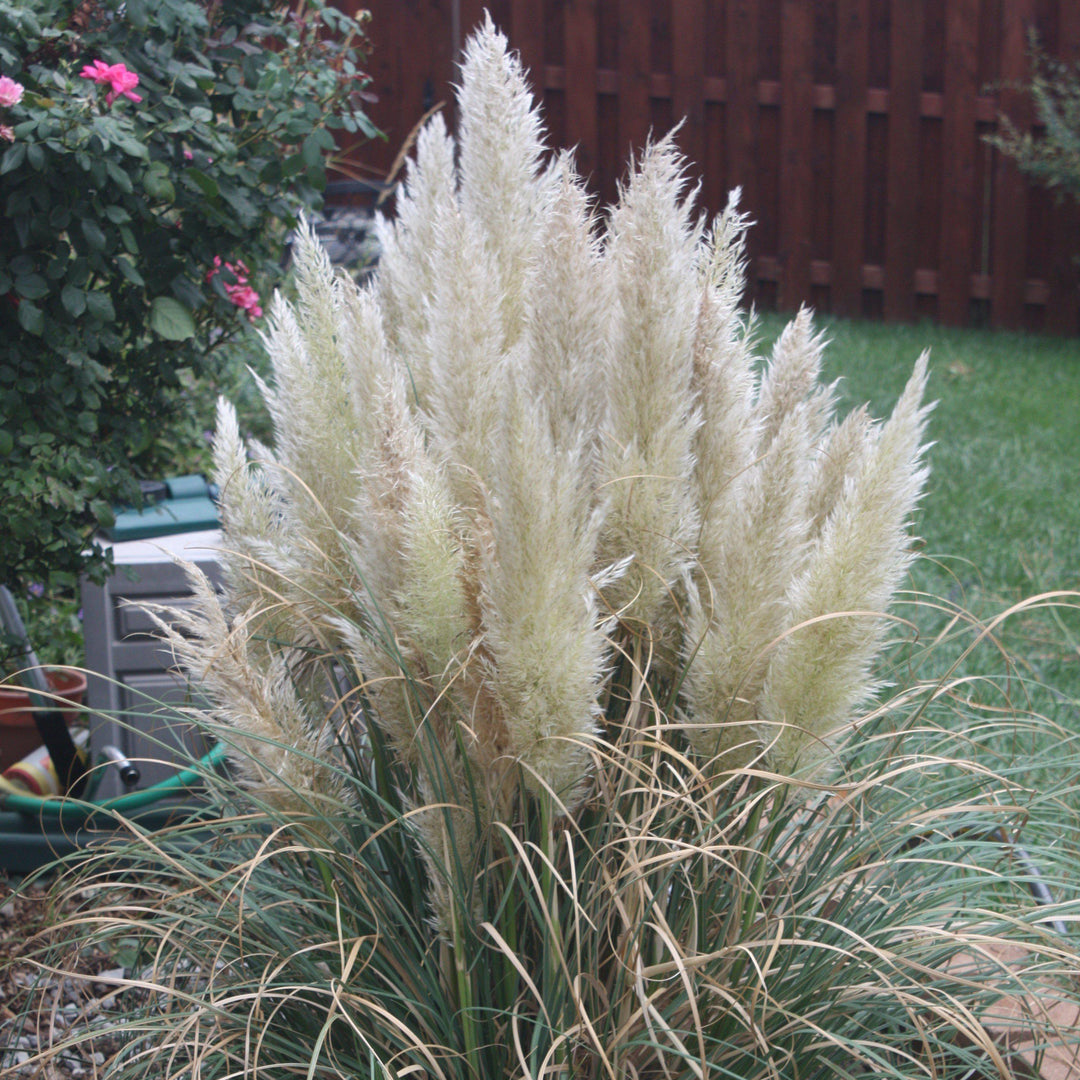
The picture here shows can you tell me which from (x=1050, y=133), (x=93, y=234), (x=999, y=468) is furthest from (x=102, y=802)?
(x=1050, y=133)

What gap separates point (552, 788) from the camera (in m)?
1.10

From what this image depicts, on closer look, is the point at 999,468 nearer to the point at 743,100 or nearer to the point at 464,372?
the point at 464,372

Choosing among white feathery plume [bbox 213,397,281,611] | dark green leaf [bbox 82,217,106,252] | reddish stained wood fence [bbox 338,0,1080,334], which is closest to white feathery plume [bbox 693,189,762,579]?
white feathery plume [bbox 213,397,281,611]

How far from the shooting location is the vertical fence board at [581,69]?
812cm

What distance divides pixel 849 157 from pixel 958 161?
70 cm

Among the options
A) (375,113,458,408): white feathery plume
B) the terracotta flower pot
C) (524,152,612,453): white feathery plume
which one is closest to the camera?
(524,152,612,453): white feathery plume

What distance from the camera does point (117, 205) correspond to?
7.01ft

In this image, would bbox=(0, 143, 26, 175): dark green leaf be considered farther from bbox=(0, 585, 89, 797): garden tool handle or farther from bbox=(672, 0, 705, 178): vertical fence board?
bbox=(672, 0, 705, 178): vertical fence board

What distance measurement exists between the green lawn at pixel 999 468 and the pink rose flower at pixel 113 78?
4.93ft

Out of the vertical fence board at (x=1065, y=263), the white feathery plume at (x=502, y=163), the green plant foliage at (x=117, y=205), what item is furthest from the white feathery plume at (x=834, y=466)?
the vertical fence board at (x=1065, y=263)

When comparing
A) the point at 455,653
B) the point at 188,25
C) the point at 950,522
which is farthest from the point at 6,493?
the point at 950,522

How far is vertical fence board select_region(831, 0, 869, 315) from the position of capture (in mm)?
7973

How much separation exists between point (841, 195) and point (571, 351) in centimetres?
748

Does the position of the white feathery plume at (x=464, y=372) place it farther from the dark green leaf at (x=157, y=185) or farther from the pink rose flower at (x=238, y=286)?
the pink rose flower at (x=238, y=286)
